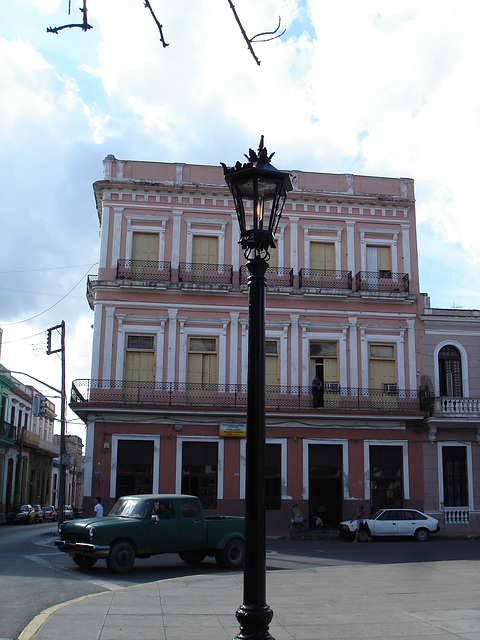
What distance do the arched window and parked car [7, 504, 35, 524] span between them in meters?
29.0

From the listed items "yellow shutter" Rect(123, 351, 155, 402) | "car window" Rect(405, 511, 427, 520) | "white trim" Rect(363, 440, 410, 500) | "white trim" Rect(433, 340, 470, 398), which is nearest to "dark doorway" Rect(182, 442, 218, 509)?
"yellow shutter" Rect(123, 351, 155, 402)

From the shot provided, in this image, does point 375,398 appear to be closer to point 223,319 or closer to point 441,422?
point 441,422

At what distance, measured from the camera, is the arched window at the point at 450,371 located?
28906mm

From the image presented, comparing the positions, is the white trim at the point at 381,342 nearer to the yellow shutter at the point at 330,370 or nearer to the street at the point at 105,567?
the yellow shutter at the point at 330,370

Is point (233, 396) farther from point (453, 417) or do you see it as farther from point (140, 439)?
point (453, 417)

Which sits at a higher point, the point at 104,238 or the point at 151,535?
the point at 104,238

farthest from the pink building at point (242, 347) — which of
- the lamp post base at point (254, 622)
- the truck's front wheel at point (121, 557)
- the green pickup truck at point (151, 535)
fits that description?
the lamp post base at point (254, 622)

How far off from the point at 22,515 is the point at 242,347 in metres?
24.5

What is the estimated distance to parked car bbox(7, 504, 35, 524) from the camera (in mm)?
44406

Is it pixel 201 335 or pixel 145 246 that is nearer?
pixel 201 335

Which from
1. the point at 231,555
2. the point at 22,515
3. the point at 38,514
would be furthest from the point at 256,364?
the point at 38,514

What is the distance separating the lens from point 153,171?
95.8 feet

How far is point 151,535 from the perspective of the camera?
15031mm

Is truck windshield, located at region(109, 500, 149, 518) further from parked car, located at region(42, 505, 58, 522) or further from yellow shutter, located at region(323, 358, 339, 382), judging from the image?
parked car, located at region(42, 505, 58, 522)
